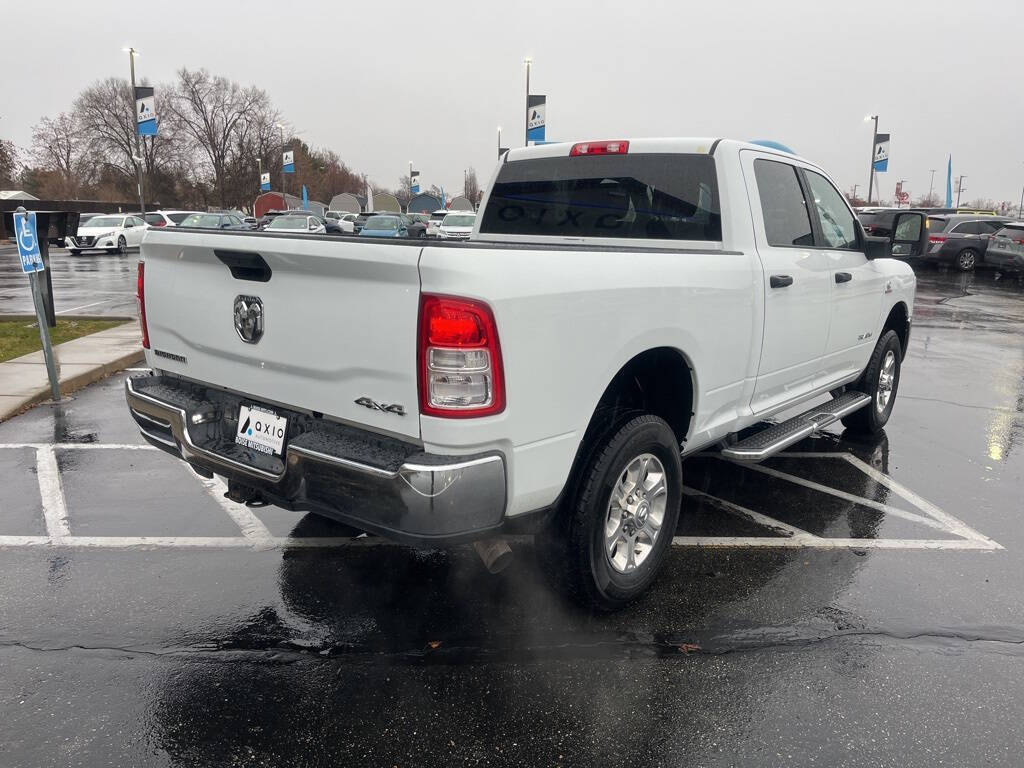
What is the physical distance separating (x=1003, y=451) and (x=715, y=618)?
13.3 ft

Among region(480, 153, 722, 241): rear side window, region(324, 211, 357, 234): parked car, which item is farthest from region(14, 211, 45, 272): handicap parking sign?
region(324, 211, 357, 234): parked car

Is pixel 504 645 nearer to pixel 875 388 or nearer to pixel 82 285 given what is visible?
pixel 875 388

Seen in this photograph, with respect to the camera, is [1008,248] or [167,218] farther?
[167,218]

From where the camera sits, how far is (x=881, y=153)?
40.8 meters

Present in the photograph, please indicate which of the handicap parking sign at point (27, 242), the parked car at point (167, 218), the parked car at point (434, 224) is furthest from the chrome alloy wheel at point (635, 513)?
the parked car at point (167, 218)

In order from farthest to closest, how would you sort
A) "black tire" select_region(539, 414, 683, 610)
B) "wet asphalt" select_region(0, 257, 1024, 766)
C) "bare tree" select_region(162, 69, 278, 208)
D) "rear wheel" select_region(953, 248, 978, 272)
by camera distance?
"bare tree" select_region(162, 69, 278, 208)
"rear wheel" select_region(953, 248, 978, 272)
"black tire" select_region(539, 414, 683, 610)
"wet asphalt" select_region(0, 257, 1024, 766)

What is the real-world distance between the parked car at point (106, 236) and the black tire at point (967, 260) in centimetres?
2725

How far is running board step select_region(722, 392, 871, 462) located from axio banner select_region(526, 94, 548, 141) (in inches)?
975

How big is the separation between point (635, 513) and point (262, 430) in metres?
1.61

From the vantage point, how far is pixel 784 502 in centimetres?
490

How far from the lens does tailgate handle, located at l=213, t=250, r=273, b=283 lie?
9.68ft

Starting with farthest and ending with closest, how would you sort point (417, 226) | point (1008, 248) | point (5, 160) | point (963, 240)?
point (5, 160) < point (963, 240) < point (1008, 248) < point (417, 226)

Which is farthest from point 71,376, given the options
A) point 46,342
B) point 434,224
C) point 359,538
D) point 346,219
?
point 346,219

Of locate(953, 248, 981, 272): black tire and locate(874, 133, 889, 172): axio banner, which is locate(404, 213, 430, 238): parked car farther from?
locate(874, 133, 889, 172): axio banner
